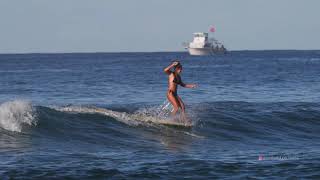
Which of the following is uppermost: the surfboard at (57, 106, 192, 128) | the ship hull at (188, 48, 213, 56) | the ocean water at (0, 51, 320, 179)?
the ship hull at (188, 48, 213, 56)

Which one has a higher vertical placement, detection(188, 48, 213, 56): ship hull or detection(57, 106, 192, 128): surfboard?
detection(188, 48, 213, 56): ship hull

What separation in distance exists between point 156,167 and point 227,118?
9.58 m

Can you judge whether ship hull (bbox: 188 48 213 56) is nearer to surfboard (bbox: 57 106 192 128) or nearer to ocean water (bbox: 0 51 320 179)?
ocean water (bbox: 0 51 320 179)

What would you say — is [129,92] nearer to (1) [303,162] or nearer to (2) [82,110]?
(2) [82,110]

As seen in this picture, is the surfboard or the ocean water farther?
A: the surfboard

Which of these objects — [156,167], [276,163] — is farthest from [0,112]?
[276,163]

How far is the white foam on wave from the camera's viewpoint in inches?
717

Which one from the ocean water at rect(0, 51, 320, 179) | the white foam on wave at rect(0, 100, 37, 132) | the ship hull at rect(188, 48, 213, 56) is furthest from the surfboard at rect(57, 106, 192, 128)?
the ship hull at rect(188, 48, 213, 56)

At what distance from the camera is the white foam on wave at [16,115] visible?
18219mm

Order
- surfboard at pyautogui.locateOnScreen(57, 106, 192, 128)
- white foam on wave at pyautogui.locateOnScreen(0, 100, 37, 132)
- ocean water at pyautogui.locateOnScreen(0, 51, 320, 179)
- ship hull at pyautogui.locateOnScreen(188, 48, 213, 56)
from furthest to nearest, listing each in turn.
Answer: ship hull at pyautogui.locateOnScreen(188, 48, 213, 56) < surfboard at pyautogui.locateOnScreen(57, 106, 192, 128) < white foam on wave at pyautogui.locateOnScreen(0, 100, 37, 132) < ocean water at pyautogui.locateOnScreen(0, 51, 320, 179)

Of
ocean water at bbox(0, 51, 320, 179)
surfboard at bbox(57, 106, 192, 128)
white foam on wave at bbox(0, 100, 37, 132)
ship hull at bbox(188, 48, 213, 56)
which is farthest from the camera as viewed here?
ship hull at bbox(188, 48, 213, 56)

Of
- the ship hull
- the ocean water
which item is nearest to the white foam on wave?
the ocean water

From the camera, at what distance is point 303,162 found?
45.2 feet

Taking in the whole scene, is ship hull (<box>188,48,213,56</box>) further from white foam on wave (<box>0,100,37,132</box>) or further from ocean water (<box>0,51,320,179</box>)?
white foam on wave (<box>0,100,37,132</box>)
